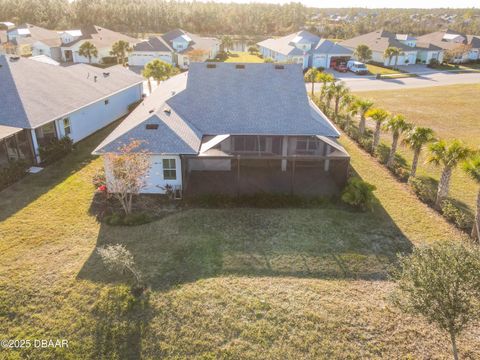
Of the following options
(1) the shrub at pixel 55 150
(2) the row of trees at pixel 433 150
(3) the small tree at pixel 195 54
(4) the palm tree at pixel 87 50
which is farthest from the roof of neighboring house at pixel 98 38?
(2) the row of trees at pixel 433 150

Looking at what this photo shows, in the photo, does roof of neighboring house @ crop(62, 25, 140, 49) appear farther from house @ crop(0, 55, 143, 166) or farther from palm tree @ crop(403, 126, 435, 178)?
palm tree @ crop(403, 126, 435, 178)

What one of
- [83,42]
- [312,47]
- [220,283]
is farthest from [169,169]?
[83,42]

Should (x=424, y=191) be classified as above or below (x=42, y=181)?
above

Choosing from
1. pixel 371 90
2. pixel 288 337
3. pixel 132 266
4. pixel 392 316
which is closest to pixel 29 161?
pixel 132 266

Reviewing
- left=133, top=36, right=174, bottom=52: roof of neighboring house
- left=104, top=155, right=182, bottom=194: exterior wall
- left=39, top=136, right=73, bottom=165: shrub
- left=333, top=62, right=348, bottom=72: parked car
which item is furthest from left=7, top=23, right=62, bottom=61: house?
left=104, top=155, right=182, bottom=194: exterior wall

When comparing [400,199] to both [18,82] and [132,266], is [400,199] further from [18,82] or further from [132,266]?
[18,82]

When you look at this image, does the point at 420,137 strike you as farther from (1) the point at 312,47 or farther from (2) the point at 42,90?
(1) the point at 312,47

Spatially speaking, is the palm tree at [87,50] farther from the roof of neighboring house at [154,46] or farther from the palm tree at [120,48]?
the roof of neighboring house at [154,46]
